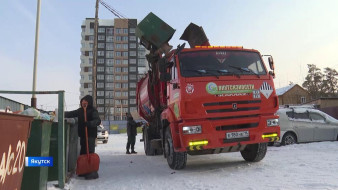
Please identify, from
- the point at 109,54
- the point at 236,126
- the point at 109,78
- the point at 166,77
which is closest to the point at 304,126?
the point at 236,126

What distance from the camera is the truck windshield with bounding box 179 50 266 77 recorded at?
7219 mm

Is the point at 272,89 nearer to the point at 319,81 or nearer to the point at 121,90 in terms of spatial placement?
the point at 319,81

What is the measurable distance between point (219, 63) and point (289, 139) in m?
6.90

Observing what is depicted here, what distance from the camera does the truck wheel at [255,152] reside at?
8039mm

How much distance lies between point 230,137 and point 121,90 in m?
87.7

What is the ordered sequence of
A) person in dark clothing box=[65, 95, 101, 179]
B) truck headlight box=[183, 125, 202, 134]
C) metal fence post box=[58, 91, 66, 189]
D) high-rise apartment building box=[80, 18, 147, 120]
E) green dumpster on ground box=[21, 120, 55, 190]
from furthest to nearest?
high-rise apartment building box=[80, 18, 147, 120] < person in dark clothing box=[65, 95, 101, 179] < truck headlight box=[183, 125, 202, 134] < metal fence post box=[58, 91, 66, 189] < green dumpster on ground box=[21, 120, 55, 190]

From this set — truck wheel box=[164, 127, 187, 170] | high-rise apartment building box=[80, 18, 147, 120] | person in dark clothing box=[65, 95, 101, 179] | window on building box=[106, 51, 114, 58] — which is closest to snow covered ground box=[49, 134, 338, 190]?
truck wheel box=[164, 127, 187, 170]

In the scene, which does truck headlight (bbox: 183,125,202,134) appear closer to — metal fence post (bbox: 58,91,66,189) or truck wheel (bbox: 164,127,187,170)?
truck wheel (bbox: 164,127,187,170)

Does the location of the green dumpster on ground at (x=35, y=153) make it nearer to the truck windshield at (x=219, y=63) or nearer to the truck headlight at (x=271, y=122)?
the truck windshield at (x=219, y=63)

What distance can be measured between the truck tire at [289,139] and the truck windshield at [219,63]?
5.97 meters

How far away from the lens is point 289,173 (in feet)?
21.4

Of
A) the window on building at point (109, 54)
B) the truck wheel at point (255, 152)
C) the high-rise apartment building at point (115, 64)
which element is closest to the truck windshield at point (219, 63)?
the truck wheel at point (255, 152)

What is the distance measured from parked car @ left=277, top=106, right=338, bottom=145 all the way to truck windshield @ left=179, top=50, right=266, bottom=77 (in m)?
5.58

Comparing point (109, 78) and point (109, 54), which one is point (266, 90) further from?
point (109, 54)
